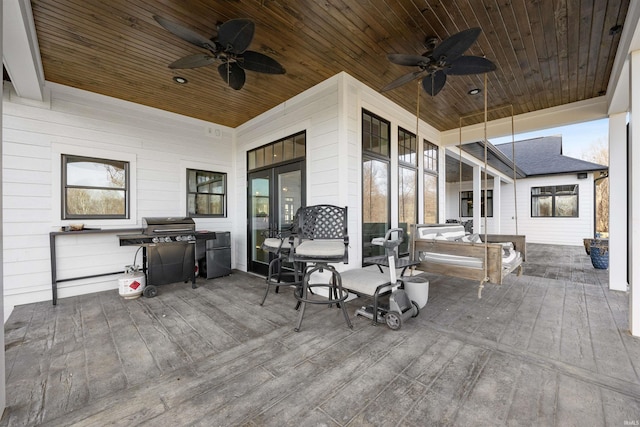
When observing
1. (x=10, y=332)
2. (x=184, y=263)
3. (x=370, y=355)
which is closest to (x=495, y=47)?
(x=370, y=355)

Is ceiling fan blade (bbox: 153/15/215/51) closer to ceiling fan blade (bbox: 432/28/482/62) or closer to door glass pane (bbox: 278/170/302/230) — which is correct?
door glass pane (bbox: 278/170/302/230)

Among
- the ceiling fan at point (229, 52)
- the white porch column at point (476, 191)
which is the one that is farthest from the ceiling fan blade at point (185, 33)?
the white porch column at point (476, 191)

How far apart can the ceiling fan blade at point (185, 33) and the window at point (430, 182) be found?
4.63m

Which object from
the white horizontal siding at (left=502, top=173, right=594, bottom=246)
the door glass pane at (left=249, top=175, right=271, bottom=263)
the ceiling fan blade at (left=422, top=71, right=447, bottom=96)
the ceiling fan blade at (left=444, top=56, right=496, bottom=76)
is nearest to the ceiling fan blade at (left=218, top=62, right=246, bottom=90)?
the door glass pane at (left=249, top=175, right=271, bottom=263)

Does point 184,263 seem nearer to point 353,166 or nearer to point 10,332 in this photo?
point 10,332

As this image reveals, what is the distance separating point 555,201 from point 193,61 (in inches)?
501

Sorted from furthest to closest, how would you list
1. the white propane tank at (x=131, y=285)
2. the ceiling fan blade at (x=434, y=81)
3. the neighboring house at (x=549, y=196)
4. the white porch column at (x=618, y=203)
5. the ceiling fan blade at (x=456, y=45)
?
1. the neighboring house at (x=549, y=196)
2. the white porch column at (x=618, y=203)
3. the white propane tank at (x=131, y=285)
4. the ceiling fan blade at (x=434, y=81)
5. the ceiling fan blade at (x=456, y=45)

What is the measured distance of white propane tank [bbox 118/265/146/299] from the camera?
349cm

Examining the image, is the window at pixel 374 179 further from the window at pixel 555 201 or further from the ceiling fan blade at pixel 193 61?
the window at pixel 555 201

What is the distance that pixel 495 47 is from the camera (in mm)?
3002

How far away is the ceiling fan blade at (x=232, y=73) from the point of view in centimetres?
281

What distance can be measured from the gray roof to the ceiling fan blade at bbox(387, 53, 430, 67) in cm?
801

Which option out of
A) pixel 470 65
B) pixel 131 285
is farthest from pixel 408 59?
pixel 131 285

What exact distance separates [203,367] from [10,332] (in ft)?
7.74
